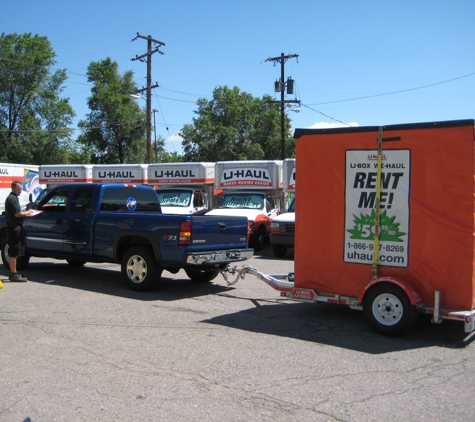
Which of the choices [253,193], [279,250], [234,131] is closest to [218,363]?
[279,250]

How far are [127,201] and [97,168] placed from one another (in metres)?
14.1

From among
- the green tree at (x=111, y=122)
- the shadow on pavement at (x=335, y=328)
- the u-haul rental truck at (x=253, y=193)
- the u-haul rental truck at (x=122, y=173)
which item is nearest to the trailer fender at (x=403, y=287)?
the shadow on pavement at (x=335, y=328)

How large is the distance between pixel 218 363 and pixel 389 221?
2853 millimetres

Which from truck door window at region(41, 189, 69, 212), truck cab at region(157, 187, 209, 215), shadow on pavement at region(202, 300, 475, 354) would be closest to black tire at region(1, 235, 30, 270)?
truck door window at region(41, 189, 69, 212)

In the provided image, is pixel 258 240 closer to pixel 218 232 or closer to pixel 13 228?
pixel 218 232

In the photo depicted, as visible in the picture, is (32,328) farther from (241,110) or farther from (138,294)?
(241,110)

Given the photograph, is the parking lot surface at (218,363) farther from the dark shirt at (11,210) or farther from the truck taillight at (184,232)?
the dark shirt at (11,210)

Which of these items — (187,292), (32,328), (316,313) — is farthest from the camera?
(187,292)

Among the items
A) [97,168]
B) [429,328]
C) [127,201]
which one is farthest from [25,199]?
[429,328]

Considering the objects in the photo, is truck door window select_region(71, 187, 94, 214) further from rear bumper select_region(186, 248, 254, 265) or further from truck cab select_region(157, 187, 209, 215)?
truck cab select_region(157, 187, 209, 215)

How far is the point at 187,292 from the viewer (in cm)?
951

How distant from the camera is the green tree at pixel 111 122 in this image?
48.1 metres

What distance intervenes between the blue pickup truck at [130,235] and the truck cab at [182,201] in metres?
6.59

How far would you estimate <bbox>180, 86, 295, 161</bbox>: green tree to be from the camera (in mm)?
52688
